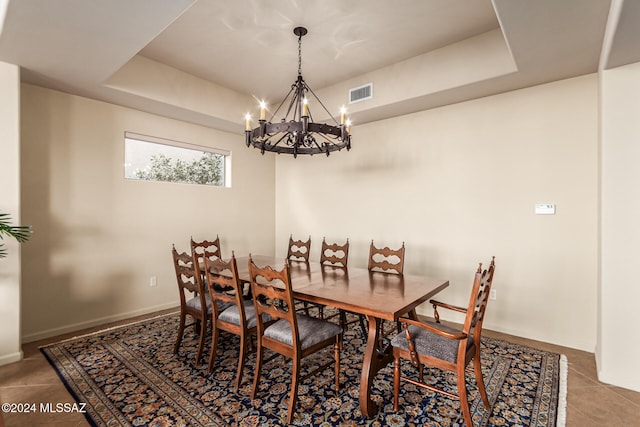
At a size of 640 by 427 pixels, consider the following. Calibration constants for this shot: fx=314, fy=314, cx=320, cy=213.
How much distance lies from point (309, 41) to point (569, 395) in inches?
144

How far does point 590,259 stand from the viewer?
2.95m

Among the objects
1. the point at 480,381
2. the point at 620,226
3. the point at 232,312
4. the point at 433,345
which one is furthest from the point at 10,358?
the point at 620,226

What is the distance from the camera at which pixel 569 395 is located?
2209 mm

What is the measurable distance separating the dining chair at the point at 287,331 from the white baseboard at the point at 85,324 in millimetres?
2467

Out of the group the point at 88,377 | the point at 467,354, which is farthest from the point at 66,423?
the point at 467,354

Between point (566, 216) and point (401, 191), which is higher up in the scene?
point (401, 191)

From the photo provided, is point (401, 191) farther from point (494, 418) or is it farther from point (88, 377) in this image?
point (88, 377)

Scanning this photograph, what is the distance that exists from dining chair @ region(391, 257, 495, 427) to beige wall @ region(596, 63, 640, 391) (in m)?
1.14

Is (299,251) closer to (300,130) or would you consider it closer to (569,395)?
(300,130)

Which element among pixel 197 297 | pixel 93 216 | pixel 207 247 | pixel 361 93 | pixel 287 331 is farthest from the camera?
pixel 207 247

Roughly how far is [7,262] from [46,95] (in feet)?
5.66

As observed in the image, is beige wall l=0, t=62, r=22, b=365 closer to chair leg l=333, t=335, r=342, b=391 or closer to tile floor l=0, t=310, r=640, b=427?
tile floor l=0, t=310, r=640, b=427

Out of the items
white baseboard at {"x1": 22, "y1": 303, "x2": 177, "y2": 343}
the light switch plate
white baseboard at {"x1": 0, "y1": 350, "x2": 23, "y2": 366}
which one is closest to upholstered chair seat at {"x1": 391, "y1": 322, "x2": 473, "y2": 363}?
the light switch plate

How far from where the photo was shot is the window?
12.8ft
